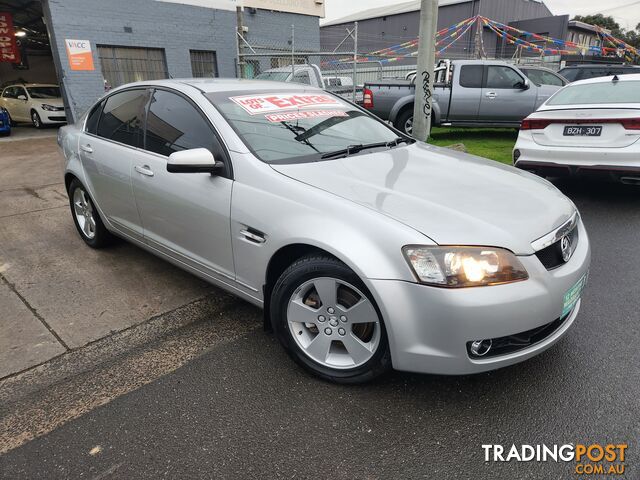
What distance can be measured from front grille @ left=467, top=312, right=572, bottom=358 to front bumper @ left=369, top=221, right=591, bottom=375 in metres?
0.02

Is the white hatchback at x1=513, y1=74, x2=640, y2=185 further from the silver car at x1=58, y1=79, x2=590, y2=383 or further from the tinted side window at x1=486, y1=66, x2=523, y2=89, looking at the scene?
the tinted side window at x1=486, y1=66, x2=523, y2=89

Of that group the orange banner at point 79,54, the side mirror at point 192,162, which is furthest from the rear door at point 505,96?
the orange banner at point 79,54

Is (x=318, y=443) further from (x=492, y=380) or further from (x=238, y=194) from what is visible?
(x=238, y=194)

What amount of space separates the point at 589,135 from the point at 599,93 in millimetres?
980

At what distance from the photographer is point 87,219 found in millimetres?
4508

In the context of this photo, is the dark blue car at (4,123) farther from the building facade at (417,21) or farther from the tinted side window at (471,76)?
the building facade at (417,21)

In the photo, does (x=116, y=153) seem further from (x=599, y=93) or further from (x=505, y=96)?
(x=505, y=96)

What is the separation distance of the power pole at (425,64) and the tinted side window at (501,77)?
479cm

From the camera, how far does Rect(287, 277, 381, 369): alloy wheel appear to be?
234cm

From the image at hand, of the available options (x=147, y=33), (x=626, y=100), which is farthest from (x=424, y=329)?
(x=147, y=33)

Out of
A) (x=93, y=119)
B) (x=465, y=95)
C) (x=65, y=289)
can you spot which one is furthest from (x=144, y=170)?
(x=465, y=95)

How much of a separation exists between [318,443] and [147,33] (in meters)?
13.4

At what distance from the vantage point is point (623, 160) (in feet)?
16.6

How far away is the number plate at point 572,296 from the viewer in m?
2.36
